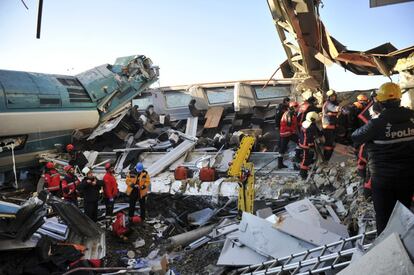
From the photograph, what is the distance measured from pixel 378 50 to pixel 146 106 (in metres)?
7.46

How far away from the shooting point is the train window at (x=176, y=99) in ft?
36.4

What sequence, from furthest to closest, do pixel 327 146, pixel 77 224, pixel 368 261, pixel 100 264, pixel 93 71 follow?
pixel 93 71
pixel 327 146
pixel 77 224
pixel 100 264
pixel 368 261

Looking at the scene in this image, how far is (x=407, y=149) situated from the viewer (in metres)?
3.07

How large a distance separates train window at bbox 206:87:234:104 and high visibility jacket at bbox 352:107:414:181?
7.49m

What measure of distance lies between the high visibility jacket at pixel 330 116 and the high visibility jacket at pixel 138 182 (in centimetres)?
339

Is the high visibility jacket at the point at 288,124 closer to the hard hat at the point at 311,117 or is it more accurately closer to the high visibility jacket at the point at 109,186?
the hard hat at the point at 311,117

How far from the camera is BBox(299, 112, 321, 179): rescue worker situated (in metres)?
6.45

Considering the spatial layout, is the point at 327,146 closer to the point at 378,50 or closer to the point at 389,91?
the point at 378,50

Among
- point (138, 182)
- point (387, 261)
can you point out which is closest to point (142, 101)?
point (138, 182)

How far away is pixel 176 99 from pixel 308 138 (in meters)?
5.58

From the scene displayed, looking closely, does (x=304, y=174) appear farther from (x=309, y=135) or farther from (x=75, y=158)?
(x=75, y=158)

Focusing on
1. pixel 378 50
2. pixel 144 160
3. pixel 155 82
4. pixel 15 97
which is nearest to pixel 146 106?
pixel 155 82

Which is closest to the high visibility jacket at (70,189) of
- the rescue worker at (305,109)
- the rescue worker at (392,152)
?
the rescue worker at (305,109)

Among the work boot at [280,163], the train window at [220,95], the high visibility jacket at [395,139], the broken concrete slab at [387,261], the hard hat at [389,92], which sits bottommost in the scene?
the work boot at [280,163]
